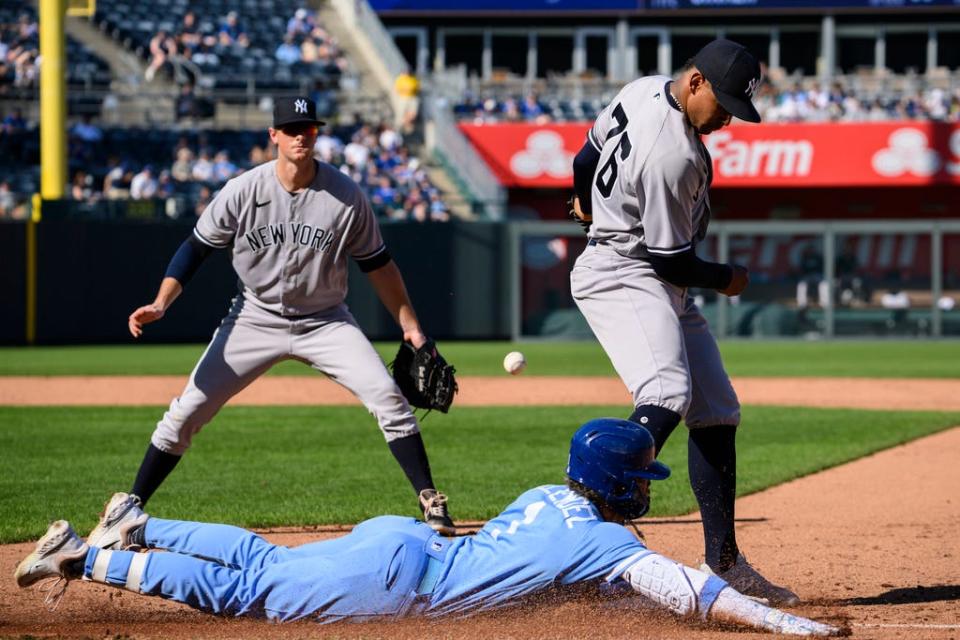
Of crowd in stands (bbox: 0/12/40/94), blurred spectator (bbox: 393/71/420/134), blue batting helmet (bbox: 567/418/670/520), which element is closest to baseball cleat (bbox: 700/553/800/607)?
blue batting helmet (bbox: 567/418/670/520)

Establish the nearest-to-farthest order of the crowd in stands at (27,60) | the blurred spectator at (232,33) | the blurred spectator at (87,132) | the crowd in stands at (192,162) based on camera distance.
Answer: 1. the crowd in stands at (192,162)
2. the blurred spectator at (87,132)
3. the crowd in stands at (27,60)
4. the blurred spectator at (232,33)

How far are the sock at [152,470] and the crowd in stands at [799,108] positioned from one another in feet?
74.8

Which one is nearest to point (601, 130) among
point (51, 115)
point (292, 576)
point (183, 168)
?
point (292, 576)

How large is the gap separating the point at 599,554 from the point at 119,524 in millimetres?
1792

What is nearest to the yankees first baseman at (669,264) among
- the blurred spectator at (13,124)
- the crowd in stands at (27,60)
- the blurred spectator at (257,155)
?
the blurred spectator at (257,155)

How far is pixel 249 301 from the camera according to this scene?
20.4 ft

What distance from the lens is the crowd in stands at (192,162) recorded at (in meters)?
23.5

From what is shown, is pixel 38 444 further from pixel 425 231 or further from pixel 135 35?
pixel 135 35

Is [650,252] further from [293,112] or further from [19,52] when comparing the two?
[19,52]

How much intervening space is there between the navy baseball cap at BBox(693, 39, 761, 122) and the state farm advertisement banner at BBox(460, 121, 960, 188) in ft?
76.1

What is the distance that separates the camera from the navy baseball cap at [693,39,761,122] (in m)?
4.58

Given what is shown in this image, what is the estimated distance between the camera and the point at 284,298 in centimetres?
611

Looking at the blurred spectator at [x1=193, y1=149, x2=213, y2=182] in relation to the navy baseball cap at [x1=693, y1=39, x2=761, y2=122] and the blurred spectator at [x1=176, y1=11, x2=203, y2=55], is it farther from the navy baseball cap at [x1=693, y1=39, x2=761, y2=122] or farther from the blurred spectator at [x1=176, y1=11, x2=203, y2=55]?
the navy baseball cap at [x1=693, y1=39, x2=761, y2=122]

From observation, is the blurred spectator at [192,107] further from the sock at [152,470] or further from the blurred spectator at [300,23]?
the sock at [152,470]
